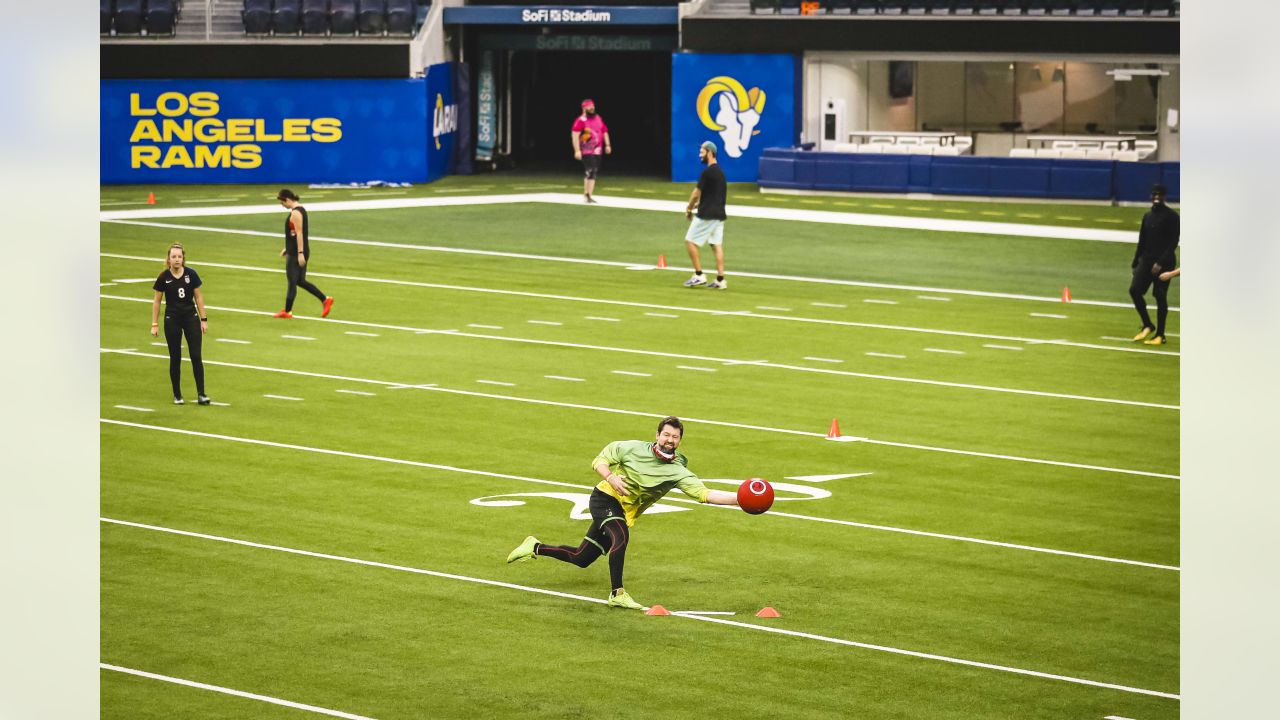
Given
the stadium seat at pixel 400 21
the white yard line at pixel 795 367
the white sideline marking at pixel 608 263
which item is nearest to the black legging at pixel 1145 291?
the white sideline marking at pixel 608 263

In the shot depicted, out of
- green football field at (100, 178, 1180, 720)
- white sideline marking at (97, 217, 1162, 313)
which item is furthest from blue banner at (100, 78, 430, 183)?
green football field at (100, 178, 1180, 720)

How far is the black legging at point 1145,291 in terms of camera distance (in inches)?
874

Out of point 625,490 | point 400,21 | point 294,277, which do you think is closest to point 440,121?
point 400,21

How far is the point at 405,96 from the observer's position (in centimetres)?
4556

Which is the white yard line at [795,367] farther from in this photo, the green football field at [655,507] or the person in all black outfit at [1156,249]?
the person in all black outfit at [1156,249]

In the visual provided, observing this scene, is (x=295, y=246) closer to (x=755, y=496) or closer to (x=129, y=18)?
(x=755, y=496)

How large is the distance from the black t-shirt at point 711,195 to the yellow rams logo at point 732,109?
20.0 meters

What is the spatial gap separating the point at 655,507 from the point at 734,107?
108 ft

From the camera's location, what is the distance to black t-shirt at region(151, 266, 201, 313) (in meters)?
17.8

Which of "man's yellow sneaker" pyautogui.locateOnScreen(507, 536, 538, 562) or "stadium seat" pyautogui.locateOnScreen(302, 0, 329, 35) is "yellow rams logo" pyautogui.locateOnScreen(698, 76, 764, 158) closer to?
"stadium seat" pyautogui.locateOnScreen(302, 0, 329, 35)

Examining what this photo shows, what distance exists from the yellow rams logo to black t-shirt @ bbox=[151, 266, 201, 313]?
1178 inches
